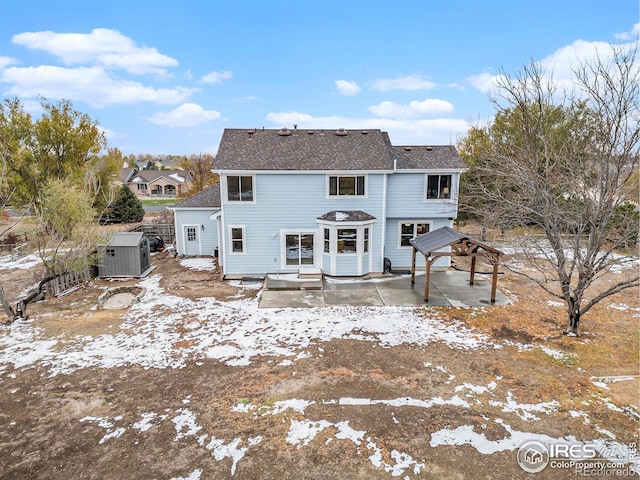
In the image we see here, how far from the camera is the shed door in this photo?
21.4 metres

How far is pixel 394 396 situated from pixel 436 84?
21.5 meters

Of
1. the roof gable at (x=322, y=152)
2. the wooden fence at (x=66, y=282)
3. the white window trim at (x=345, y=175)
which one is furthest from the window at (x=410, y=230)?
the wooden fence at (x=66, y=282)

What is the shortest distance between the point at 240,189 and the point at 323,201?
391 cm

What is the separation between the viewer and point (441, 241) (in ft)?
43.8

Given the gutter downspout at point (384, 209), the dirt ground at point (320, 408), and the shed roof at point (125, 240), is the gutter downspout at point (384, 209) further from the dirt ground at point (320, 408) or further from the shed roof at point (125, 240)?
the shed roof at point (125, 240)

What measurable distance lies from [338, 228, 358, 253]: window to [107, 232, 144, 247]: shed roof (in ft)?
32.6

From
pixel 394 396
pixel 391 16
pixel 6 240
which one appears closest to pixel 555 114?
pixel 391 16

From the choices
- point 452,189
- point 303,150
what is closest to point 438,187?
point 452,189

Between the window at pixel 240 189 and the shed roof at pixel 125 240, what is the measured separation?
5425mm

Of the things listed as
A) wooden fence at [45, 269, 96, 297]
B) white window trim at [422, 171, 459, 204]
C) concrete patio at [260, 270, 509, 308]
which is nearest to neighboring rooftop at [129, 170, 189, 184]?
wooden fence at [45, 269, 96, 297]

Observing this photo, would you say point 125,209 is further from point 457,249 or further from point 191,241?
point 457,249

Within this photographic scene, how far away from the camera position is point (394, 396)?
742 cm

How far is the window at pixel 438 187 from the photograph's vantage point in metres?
16.8

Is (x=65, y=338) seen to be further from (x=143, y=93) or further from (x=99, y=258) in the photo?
(x=143, y=93)
